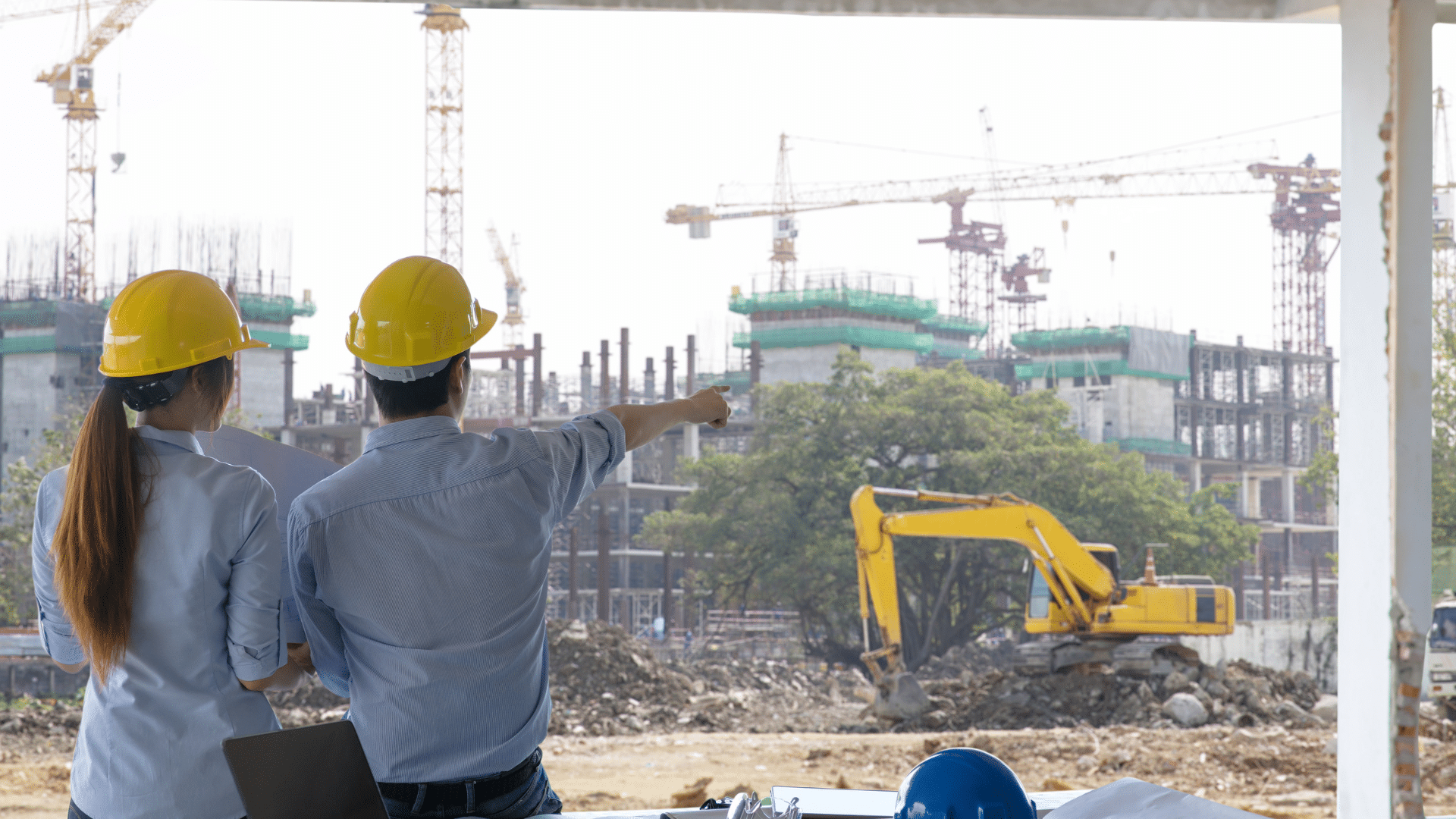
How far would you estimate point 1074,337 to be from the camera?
109 ft

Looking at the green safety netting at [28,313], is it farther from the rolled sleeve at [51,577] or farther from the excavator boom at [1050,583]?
the rolled sleeve at [51,577]

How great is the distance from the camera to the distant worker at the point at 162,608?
4.11 feet

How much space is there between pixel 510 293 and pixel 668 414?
42.3 metres

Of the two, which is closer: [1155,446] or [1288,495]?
[1155,446]

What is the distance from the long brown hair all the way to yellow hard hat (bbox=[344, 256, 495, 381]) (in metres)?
0.28

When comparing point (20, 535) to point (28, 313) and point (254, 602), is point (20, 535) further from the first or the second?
point (254, 602)

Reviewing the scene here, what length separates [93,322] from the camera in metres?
24.6

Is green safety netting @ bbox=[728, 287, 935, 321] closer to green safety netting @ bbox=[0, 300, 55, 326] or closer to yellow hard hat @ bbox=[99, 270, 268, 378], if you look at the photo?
green safety netting @ bbox=[0, 300, 55, 326]

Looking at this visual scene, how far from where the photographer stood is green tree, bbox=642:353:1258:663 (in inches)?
763

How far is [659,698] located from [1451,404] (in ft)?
40.8

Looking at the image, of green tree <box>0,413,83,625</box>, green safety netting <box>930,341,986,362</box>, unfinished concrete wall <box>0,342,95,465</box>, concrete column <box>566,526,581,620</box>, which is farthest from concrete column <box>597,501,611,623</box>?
green safety netting <box>930,341,986,362</box>

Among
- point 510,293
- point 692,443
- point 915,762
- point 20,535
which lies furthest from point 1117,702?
point 510,293

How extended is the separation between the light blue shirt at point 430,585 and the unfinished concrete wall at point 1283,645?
21.6 meters

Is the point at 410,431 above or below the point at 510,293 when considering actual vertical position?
below
